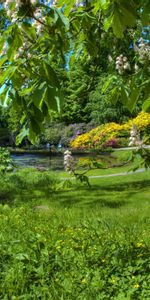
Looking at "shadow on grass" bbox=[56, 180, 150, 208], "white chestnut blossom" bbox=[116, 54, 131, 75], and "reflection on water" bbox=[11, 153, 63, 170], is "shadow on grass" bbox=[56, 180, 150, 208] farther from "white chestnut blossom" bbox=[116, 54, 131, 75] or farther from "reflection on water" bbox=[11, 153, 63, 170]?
"reflection on water" bbox=[11, 153, 63, 170]

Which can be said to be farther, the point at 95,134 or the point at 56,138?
the point at 56,138

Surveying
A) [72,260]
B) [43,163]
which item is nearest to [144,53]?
[72,260]

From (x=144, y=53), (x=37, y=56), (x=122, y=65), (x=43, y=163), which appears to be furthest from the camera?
(x=43, y=163)

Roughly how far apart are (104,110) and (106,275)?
2234 cm

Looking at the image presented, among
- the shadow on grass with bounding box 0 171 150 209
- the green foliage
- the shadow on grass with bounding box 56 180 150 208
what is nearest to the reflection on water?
the shadow on grass with bounding box 0 171 150 209

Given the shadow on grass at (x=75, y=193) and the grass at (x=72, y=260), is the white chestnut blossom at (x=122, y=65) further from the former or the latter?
the shadow on grass at (x=75, y=193)

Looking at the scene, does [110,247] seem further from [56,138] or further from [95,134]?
[56,138]

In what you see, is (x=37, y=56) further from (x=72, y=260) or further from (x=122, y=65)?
(x=72, y=260)

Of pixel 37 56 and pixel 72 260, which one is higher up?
pixel 37 56

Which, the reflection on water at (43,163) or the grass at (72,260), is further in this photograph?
the reflection on water at (43,163)

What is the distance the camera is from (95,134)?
200 inches

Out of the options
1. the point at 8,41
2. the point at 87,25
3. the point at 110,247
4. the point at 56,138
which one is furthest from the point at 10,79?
the point at 56,138

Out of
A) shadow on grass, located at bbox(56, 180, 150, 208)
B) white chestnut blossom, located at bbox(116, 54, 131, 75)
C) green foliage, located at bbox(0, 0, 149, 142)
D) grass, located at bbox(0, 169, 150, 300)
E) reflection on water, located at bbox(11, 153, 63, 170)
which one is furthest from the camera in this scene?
reflection on water, located at bbox(11, 153, 63, 170)

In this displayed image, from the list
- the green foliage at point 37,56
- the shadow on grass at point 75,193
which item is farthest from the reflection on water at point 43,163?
the green foliage at point 37,56
